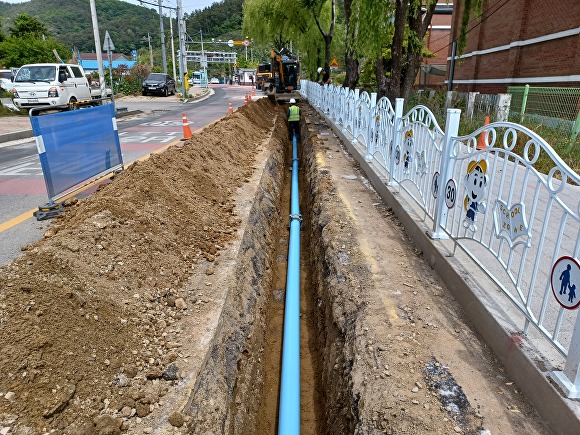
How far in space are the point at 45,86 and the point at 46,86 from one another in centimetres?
3

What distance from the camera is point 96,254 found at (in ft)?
10.8

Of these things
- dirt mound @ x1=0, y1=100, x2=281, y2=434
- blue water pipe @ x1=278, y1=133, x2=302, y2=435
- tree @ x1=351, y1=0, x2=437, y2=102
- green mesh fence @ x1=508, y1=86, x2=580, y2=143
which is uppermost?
tree @ x1=351, y1=0, x2=437, y2=102

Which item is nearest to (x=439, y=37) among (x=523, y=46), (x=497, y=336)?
(x=523, y=46)

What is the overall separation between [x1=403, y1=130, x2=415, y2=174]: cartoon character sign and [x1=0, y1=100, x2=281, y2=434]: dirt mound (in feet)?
7.45

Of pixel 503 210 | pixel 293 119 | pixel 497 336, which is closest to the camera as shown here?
pixel 497 336

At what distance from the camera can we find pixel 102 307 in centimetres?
278

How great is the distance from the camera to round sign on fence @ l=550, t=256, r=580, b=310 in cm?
195

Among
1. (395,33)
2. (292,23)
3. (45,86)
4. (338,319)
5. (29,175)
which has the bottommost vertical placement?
(338,319)

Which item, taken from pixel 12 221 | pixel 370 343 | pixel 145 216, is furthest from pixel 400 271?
pixel 12 221

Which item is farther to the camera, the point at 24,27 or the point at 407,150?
the point at 24,27

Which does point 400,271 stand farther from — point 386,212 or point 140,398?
point 140,398

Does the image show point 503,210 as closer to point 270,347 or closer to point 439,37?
point 270,347

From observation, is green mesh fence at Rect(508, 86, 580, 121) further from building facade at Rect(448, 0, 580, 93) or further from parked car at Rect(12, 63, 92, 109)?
parked car at Rect(12, 63, 92, 109)

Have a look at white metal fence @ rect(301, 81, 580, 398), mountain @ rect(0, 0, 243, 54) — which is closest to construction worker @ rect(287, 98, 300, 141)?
white metal fence @ rect(301, 81, 580, 398)
